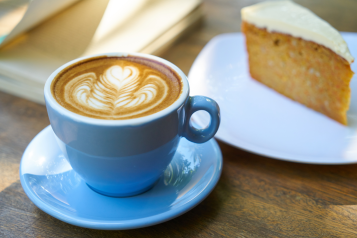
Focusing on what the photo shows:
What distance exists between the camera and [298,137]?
0.77 m

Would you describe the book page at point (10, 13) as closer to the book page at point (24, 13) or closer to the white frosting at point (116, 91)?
the book page at point (24, 13)

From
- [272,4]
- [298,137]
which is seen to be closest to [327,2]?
[272,4]

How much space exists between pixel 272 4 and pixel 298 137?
500 millimetres

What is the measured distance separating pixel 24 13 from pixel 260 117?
24.3 inches

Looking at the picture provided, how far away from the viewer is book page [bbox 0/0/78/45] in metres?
0.82

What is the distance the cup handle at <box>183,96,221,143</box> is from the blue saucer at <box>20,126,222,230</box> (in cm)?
6

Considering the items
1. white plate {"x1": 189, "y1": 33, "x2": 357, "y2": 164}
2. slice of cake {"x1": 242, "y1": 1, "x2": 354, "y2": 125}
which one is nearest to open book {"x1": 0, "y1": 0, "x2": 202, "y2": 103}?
white plate {"x1": 189, "y1": 33, "x2": 357, "y2": 164}

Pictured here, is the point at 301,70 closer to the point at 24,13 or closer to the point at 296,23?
the point at 296,23

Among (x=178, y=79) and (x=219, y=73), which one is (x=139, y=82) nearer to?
(x=178, y=79)

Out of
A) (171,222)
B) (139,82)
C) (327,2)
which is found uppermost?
(139,82)

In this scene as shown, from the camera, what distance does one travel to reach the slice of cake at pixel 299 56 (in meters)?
0.88

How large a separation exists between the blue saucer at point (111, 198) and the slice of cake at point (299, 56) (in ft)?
1.44

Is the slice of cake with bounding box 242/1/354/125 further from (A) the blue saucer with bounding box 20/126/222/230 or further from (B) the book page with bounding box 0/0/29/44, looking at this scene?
(B) the book page with bounding box 0/0/29/44

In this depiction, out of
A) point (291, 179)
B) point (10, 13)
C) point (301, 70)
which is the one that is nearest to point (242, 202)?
point (291, 179)
